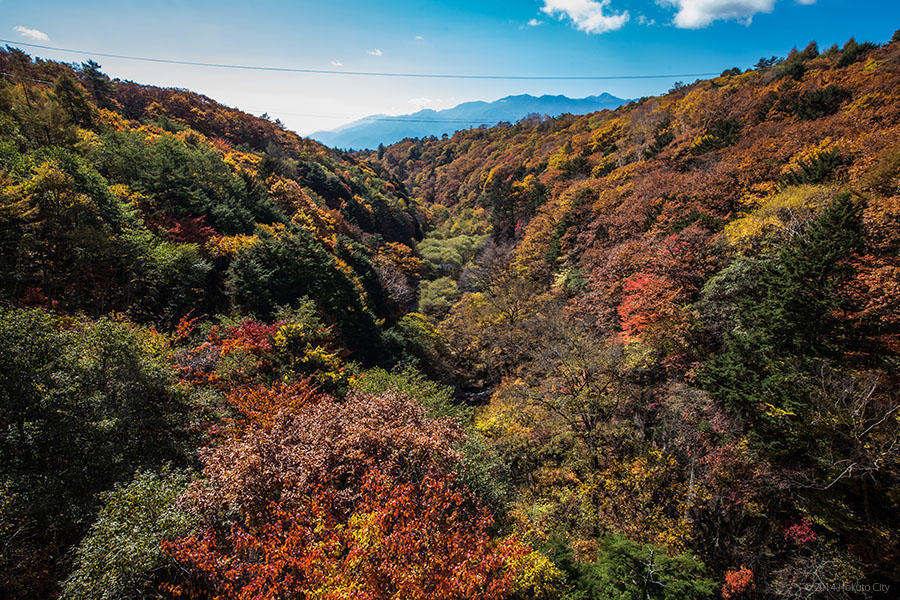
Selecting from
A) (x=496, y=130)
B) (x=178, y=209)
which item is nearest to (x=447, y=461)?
(x=178, y=209)

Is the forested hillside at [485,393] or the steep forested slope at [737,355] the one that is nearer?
the forested hillside at [485,393]

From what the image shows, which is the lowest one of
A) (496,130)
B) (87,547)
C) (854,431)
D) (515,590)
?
(515,590)

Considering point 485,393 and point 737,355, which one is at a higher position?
point 737,355

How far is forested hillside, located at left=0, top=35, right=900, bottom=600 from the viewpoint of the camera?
8148 millimetres

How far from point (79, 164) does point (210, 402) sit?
16.1 metres

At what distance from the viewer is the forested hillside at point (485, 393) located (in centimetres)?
815

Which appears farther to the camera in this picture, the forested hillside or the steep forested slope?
the steep forested slope

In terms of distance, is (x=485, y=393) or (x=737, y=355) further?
(x=485, y=393)

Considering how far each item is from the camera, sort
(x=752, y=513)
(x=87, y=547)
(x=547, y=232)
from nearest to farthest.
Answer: (x=87, y=547)
(x=752, y=513)
(x=547, y=232)

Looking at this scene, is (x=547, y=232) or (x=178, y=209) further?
(x=547, y=232)

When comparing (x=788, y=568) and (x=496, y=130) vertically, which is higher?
(x=496, y=130)

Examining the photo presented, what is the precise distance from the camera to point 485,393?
28062mm

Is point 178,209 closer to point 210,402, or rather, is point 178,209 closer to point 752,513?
point 210,402

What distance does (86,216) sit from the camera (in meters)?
16.5
